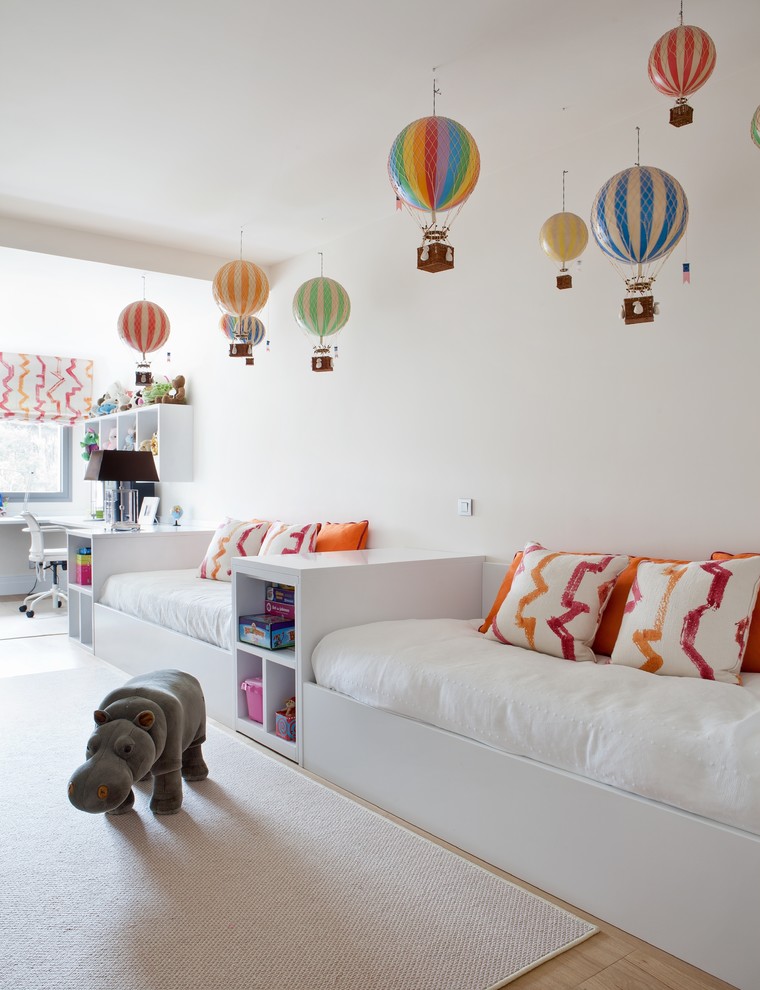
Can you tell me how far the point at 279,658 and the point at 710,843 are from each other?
1.67 metres

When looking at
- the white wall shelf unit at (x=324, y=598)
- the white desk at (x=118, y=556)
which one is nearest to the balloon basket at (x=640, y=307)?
the white wall shelf unit at (x=324, y=598)

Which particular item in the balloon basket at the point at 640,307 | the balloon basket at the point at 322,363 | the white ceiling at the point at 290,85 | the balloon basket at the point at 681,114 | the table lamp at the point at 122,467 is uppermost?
the white ceiling at the point at 290,85

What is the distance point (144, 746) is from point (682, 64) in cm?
226

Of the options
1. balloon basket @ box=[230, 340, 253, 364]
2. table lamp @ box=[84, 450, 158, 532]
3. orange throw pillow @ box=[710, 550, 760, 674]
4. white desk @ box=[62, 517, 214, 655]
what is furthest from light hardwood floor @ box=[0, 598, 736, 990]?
table lamp @ box=[84, 450, 158, 532]

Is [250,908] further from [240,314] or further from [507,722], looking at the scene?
[240,314]

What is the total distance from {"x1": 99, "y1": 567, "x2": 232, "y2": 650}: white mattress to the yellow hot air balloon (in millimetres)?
1916

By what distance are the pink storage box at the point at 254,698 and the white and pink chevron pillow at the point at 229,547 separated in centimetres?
119

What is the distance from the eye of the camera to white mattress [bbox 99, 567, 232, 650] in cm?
341

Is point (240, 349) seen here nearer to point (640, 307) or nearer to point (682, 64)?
point (640, 307)

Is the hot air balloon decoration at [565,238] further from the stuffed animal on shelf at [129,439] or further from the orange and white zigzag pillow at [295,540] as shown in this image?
the stuffed animal on shelf at [129,439]

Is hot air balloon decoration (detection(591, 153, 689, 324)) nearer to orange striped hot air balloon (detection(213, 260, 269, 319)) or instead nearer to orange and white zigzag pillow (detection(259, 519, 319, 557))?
orange striped hot air balloon (detection(213, 260, 269, 319))

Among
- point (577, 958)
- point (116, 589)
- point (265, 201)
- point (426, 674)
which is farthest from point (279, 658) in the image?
point (265, 201)

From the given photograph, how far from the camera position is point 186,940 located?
5.57 ft

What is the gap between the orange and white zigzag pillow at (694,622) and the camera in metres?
2.07
